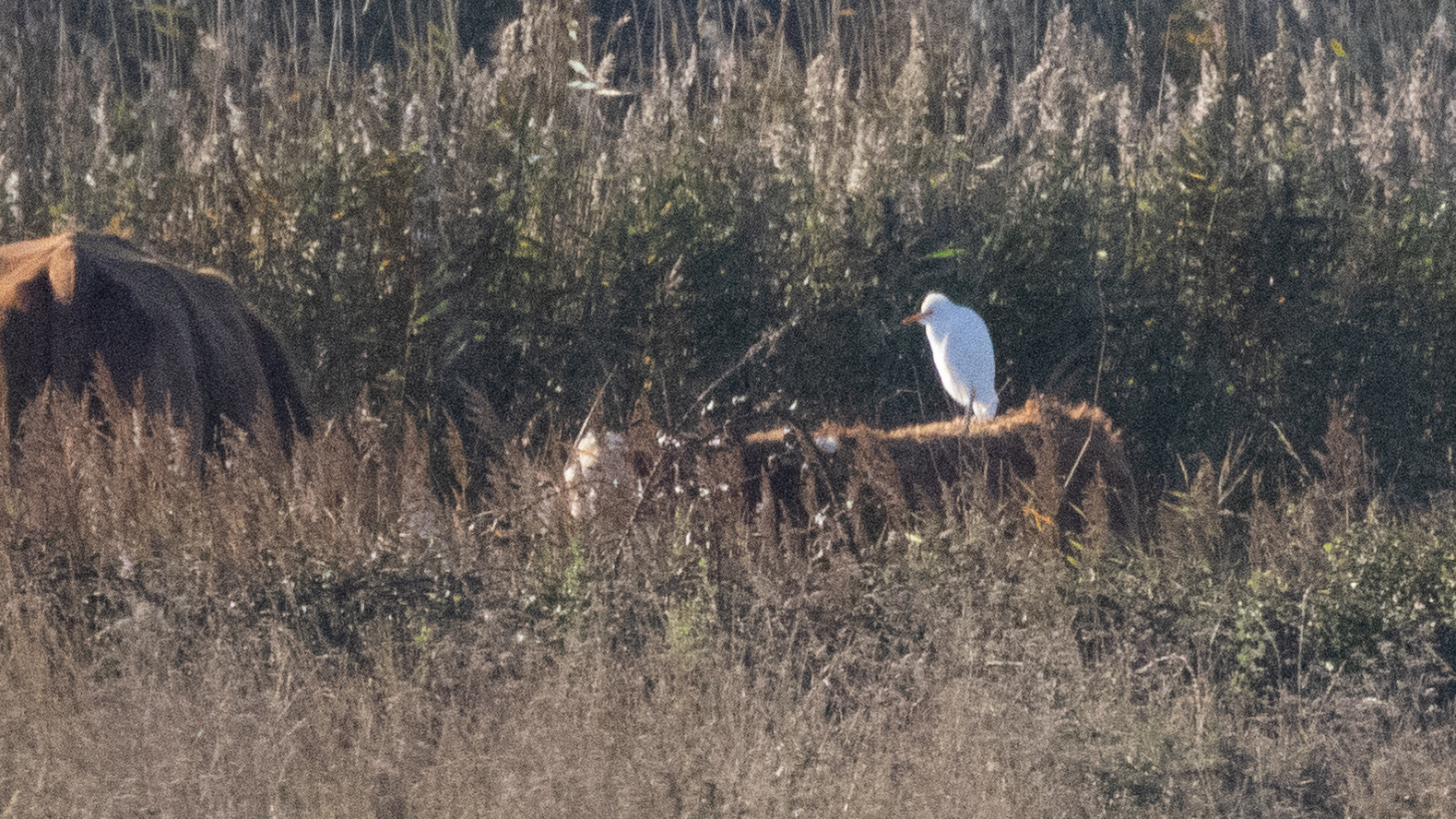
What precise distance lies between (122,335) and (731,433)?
186cm

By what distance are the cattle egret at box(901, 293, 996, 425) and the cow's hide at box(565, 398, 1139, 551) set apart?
2.36 ft

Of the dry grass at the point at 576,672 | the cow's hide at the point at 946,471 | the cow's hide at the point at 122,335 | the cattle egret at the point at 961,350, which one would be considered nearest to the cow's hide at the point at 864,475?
the cow's hide at the point at 946,471

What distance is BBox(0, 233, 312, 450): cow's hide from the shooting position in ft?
16.4

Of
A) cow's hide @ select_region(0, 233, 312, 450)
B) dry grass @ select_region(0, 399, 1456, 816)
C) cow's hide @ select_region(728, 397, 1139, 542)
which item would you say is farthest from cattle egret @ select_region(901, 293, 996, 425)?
cow's hide @ select_region(0, 233, 312, 450)

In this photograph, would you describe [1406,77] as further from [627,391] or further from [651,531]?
[651,531]

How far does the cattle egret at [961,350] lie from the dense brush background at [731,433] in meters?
0.42

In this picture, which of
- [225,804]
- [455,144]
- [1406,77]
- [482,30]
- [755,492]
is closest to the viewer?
[225,804]

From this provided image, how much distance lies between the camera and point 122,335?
505 cm

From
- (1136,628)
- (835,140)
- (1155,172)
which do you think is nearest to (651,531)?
(1136,628)

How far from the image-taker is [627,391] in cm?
675

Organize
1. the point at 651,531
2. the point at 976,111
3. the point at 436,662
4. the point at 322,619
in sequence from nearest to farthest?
1. the point at 436,662
2. the point at 322,619
3. the point at 651,531
4. the point at 976,111

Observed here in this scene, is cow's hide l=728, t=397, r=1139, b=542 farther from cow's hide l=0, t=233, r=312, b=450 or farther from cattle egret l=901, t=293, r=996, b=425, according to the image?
cow's hide l=0, t=233, r=312, b=450

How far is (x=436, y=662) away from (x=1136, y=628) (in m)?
1.74

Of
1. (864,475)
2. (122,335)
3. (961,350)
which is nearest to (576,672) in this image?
(864,475)
